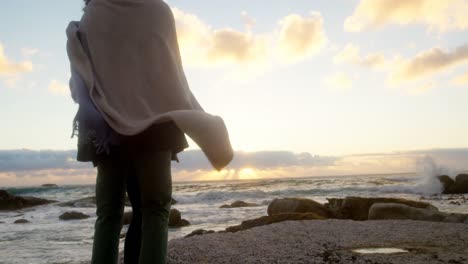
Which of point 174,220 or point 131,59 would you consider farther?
point 174,220

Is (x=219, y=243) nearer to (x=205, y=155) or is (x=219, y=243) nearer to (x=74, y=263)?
(x=74, y=263)

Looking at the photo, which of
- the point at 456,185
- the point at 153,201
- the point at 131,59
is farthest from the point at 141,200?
the point at 456,185

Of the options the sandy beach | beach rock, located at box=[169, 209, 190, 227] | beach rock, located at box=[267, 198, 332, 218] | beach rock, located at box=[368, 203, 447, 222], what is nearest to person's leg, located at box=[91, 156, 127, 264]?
the sandy beach

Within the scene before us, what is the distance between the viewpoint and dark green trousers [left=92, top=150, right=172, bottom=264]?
1944mm

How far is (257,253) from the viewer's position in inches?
171

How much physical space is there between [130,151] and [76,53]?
1.94 feet

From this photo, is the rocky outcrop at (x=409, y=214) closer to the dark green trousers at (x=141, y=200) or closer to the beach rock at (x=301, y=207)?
the beach rock at (x=301, y=207)

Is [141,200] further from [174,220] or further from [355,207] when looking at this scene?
[174,220]

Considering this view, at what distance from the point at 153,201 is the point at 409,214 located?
6362 millimetres

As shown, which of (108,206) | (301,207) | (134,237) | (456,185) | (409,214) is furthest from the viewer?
(456,185)

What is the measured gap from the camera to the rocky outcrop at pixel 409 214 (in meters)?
6.75

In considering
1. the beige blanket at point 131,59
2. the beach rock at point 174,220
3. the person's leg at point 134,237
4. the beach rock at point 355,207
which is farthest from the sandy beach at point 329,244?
the beach rock at point 174,220

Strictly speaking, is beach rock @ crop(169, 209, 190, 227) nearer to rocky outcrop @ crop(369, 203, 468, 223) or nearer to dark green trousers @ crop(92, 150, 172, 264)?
rocky outcrop @ crop(369, 203, 468, 223)

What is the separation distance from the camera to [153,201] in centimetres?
196
